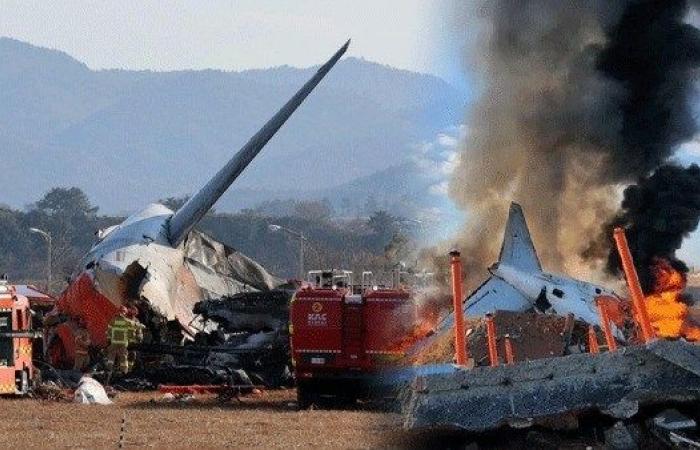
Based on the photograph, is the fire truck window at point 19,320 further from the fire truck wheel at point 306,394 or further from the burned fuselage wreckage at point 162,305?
the fire truck wheel at point 306,394

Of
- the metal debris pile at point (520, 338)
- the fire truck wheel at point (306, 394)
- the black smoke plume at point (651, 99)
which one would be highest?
the black smoke plume at point (651, 99)

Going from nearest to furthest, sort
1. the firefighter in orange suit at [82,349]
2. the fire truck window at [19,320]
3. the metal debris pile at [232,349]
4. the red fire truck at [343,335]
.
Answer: the red fire truck at [343,335] → the fire truck window at [19,320] → the metal debris pile at [232,349] → the firefighter in orange suit at [82,349]

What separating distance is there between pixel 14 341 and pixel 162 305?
282 inches

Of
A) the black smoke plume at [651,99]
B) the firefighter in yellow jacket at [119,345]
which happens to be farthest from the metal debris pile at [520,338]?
the firefighter in yellow jacket at [119,345]

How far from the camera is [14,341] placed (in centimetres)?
2862

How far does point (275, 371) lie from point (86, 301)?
5.31 metres

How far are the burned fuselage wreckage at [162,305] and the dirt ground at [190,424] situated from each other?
4.32 m

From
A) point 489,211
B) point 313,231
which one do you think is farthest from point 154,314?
point 313,231

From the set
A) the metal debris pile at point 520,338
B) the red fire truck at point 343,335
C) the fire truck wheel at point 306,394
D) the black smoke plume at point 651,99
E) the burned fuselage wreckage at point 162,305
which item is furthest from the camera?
the burned fuselage wreckage at point 162,305

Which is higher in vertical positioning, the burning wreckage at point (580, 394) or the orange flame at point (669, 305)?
the orange flame at point (669, 305)

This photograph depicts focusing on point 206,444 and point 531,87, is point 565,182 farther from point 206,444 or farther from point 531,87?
point 206,444

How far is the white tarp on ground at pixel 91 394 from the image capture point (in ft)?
92.1

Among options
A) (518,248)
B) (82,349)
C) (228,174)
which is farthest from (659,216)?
(228,174)

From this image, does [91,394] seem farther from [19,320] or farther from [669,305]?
[669,305]
